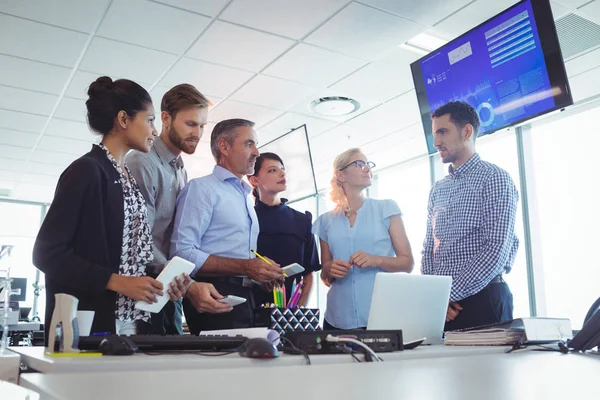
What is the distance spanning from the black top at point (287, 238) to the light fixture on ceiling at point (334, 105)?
2412 mm

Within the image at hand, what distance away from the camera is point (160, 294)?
1.43 meters

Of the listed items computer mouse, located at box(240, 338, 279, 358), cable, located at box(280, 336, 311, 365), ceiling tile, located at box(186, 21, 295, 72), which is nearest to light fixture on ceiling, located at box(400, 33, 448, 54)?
ceiling tile, located at box(186, 21, 295, 72)

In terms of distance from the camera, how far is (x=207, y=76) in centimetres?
429

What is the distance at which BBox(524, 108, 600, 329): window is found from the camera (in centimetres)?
466

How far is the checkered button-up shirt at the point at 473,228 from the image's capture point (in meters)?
1.99

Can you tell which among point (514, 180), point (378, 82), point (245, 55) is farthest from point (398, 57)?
point (514, 180)

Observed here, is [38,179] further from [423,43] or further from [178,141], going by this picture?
[178,141]

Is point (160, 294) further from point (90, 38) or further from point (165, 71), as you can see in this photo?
point (165, 71)

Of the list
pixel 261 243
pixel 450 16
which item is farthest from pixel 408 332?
pixel 450 16

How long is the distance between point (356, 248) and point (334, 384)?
170cm

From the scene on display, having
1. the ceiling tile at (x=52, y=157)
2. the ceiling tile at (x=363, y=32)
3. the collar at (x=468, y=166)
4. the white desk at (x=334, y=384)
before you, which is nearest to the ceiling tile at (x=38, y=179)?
the ceiling tile at (x=52, y=157)

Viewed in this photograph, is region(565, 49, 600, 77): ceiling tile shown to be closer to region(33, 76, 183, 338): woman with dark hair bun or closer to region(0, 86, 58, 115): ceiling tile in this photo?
region(33, 76, 183, 338): woman with dark hair bun

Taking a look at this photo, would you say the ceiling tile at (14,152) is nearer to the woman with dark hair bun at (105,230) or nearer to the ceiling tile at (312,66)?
the ceiling tile at (312,66)

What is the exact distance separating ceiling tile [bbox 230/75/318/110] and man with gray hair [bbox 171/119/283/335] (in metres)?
2.38
